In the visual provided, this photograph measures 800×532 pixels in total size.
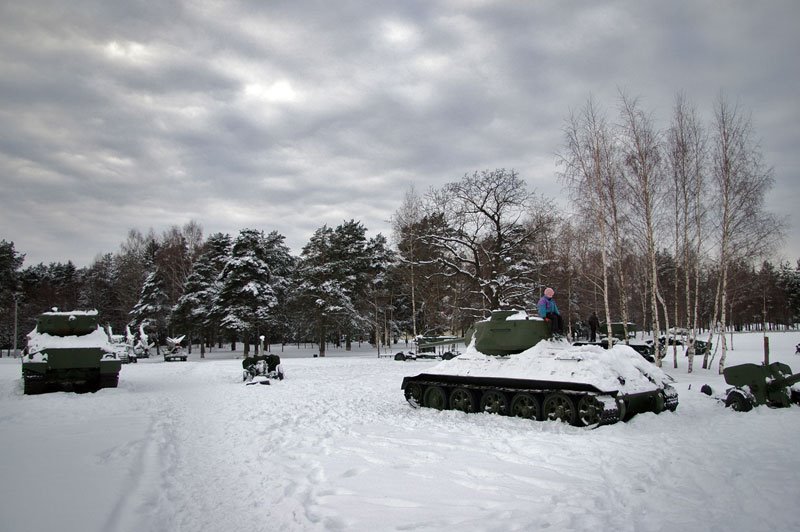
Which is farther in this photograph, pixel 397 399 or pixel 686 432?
pixel 397 399

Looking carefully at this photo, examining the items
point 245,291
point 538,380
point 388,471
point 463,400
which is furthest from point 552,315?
point 245,291

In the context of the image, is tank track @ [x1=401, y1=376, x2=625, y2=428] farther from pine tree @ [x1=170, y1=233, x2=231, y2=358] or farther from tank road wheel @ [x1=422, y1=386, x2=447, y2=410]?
pine tree @ [x1=170, y1=233, x2=231, y2=358]

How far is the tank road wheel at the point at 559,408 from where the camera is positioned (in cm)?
1048

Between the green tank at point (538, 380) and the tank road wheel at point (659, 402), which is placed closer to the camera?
the green tank at point (538, 380)

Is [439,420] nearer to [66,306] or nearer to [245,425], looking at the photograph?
[245,425]

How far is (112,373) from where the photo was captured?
1672 centimetres

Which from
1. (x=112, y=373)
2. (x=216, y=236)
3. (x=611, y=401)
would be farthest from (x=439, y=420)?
(x=216, y=236)

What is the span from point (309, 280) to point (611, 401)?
33504 mm

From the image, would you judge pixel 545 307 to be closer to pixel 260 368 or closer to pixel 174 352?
pixel 260 368

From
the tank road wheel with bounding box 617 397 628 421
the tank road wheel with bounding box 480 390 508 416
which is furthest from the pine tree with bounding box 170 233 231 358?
the tank road wheel with bounding box 617 397 628 421

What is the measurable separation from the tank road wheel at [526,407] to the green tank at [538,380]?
21 mm

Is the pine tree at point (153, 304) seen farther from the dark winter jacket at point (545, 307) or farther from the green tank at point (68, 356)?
the dark winter jacket at point (545, 307)

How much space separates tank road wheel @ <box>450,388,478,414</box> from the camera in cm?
1255

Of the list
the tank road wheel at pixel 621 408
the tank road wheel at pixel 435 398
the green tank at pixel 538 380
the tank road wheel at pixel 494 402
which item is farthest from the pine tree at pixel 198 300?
the tank road wheel at pixel 621 408
